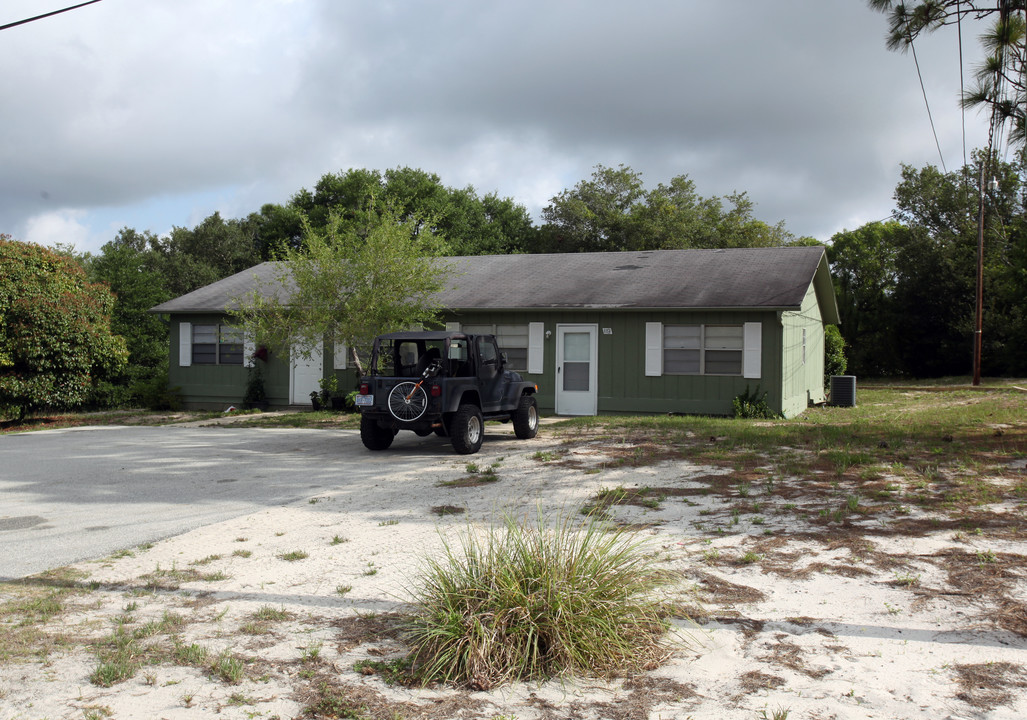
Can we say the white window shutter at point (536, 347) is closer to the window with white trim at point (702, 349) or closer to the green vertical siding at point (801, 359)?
the window with white trim at point (702, 349)

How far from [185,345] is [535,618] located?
1928cm

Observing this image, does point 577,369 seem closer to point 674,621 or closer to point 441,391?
point 441,391

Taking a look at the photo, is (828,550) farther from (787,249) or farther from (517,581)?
(787,249)

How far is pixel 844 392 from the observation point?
20.3 meters

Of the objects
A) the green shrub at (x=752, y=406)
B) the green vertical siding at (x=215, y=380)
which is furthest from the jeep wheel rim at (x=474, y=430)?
the green vertical siding at (x=215, y=380)

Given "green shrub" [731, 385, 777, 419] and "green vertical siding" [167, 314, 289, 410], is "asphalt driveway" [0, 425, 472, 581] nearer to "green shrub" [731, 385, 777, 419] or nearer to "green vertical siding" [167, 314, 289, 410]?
"green vertical siding" [167, 314, 289, 410]

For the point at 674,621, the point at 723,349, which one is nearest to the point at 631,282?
the point at 723,349

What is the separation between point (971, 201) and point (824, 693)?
42.5 meters

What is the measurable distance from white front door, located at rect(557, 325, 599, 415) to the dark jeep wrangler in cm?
418

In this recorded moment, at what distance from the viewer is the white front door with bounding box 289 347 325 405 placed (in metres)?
19.6

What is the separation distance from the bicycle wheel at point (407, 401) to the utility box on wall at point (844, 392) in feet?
44.3

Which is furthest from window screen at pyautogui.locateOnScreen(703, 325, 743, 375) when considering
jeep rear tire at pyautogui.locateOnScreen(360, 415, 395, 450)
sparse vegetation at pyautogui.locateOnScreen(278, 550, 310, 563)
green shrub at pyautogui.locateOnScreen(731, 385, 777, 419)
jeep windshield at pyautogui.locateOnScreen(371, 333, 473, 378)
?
sparse vegetation at pyautogui.locateOnScreen(278, 550, 310, 563)

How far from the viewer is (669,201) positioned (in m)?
39.7

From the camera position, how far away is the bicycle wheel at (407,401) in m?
11.0
